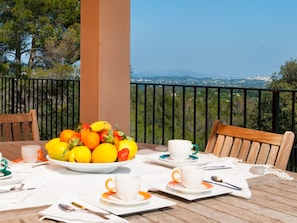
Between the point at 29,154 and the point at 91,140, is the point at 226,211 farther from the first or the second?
the point at 29,154

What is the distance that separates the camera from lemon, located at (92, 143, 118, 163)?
1445 millimetres

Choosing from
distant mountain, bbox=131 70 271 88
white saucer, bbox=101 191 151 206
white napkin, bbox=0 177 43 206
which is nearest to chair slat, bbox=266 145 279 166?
white saucer, bbox=101 191 151 206

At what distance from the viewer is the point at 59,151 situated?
1.48m

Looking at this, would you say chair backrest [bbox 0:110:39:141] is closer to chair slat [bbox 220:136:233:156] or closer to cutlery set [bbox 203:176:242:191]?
chair slat [bbox 220:136:233:156]

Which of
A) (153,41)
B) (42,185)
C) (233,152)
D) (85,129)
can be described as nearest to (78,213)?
(42,185)

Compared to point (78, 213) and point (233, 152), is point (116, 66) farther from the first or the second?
point (78, 213)

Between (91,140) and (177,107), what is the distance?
4.53m

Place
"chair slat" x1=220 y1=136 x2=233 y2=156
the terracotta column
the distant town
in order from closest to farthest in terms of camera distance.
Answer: "chair slat" x1=220 y1=136 x2=233 y2=156 < the terracotta column < the distant town

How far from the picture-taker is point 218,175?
1.52 metres

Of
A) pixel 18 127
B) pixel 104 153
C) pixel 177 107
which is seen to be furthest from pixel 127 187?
pixel 177 107

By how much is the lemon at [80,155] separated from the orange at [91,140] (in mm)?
16

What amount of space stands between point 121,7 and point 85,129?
2.25 meters

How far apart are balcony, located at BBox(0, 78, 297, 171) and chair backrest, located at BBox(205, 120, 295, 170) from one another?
5.06ft

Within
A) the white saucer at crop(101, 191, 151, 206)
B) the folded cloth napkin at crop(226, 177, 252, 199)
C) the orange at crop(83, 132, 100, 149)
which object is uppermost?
the orange at crop(83, 132, 100, 149)
